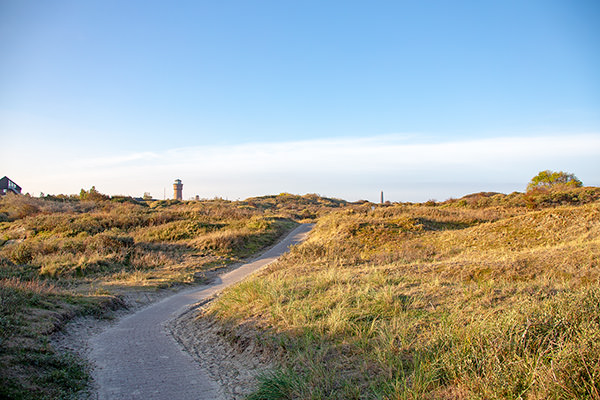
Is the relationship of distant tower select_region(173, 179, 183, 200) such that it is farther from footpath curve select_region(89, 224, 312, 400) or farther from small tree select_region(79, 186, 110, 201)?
footpath curve select_region(89, 224, 312, 400)

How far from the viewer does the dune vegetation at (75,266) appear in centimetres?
557

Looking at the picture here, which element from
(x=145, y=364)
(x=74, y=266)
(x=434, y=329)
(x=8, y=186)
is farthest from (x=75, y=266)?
(x=8, y=186)

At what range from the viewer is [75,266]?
15656 mm

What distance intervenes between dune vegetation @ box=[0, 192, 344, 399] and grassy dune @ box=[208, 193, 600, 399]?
3107mm

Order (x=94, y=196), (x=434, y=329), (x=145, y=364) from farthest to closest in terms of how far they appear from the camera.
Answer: (x=94, y=196), (x=145, y=364), (x=434, y=329)

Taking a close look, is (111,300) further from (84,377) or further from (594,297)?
(594,297)

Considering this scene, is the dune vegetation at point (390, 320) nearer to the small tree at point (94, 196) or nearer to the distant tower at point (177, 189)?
the small tree at point (94, 196)

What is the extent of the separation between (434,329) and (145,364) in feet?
15.7

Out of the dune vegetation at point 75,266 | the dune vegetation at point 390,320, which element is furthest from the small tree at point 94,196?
the dune vegetation at point 390,320

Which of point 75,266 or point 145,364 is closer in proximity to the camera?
point 145,364

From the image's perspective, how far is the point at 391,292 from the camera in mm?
7289

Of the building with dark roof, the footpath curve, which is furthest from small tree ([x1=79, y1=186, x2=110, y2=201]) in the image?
the footpath curve

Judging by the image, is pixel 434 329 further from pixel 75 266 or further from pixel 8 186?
pixel 8 186

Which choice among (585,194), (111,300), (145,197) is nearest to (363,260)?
(111,300)
